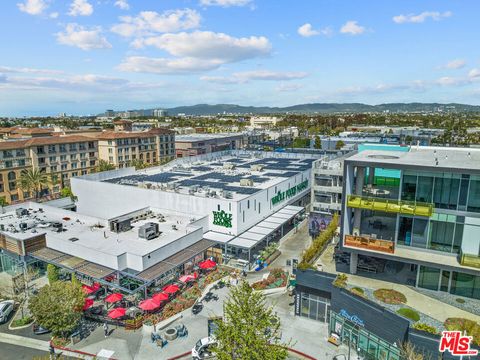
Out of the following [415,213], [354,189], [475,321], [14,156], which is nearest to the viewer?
[475,321]

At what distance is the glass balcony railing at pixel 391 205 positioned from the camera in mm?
29578

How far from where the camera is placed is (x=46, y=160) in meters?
91.7

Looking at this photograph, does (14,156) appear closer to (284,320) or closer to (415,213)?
(284,320)

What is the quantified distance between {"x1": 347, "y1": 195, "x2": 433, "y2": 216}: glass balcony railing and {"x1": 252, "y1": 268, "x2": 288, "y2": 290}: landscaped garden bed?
1445cm

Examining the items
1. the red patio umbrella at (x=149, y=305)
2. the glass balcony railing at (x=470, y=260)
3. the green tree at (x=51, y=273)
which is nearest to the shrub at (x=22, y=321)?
the green tree at (x=51, y=273)

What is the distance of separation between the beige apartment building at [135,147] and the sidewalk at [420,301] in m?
90.4

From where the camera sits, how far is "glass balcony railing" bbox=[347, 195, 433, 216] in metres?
29.6

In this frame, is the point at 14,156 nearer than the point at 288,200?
No

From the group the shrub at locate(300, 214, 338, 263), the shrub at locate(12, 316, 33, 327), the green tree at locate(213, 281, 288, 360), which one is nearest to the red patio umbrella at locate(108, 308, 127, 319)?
the shrub at locate(12, 316, 33, 327)

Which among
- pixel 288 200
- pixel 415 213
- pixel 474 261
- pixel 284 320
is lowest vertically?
pixel 284 320

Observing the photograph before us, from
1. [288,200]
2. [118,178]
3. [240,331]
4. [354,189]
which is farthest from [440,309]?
[118,178]

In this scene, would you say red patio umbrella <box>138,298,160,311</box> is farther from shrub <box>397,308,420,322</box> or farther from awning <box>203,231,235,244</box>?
shrub <box>397,308,420,322</box>

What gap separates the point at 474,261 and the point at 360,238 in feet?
29.4

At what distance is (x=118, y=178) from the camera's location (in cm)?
7044
